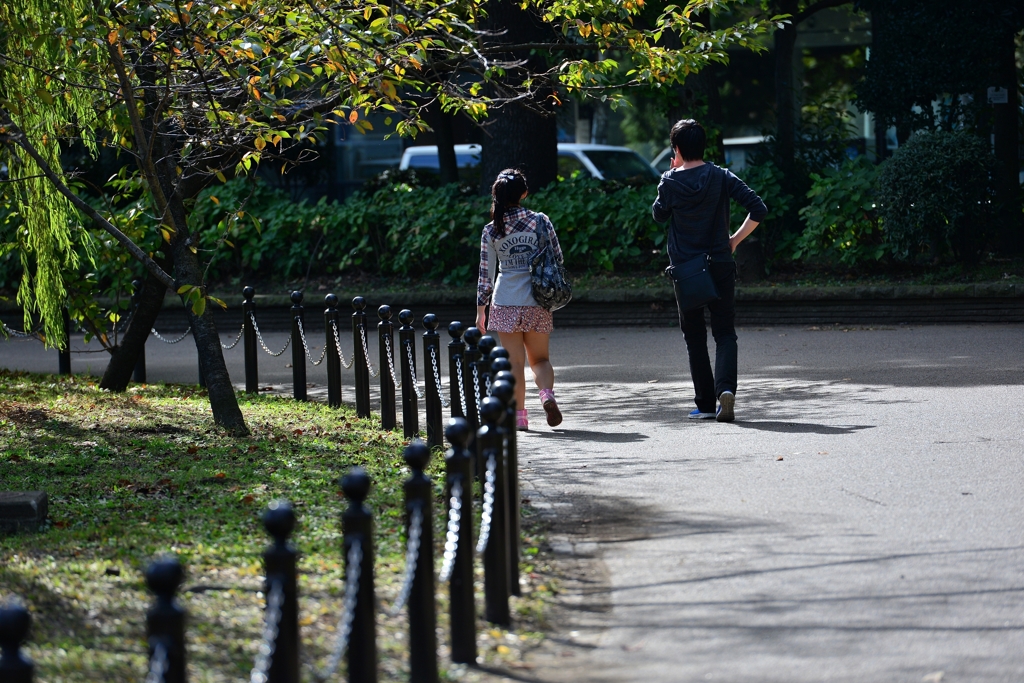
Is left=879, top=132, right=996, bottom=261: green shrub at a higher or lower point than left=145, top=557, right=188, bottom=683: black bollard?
higher

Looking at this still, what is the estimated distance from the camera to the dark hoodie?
8.65 meters

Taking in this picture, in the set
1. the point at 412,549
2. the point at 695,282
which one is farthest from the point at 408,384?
the point at 412,549

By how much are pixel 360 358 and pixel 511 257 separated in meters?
1.73

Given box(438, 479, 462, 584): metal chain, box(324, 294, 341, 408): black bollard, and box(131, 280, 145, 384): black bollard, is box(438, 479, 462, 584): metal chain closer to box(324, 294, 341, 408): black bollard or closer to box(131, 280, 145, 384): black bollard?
box(324, 294, 341, 408): black bollard

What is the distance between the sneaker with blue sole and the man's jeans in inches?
1.9

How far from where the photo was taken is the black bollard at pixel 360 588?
341cm

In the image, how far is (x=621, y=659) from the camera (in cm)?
430

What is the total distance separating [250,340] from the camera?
37.1ft

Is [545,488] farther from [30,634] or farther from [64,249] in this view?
[64,249]

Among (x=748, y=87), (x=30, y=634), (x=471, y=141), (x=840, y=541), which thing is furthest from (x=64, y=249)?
(x=748, y=87)

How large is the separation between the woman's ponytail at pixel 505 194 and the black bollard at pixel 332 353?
2005mm

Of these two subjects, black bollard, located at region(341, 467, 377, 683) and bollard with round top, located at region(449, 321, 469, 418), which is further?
bollard with round top, located at region(449, 321, 469, 418)

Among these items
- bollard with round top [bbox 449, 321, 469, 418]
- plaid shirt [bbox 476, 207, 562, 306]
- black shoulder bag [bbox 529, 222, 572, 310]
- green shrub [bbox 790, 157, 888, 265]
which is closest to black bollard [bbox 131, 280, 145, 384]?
plaid shirt [bbox 476, 207, 562, 306]

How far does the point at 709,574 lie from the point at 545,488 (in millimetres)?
1908
